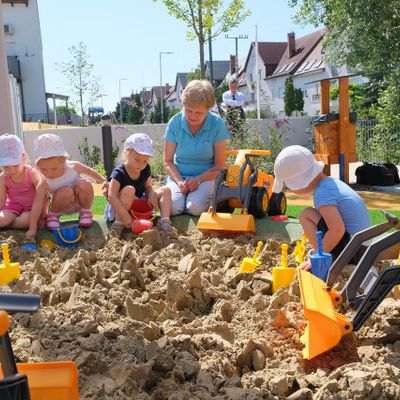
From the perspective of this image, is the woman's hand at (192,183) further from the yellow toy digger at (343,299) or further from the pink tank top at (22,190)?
the yellow toy digger at (343,299)

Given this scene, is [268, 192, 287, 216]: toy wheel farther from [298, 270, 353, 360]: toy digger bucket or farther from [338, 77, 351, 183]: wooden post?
[338, 77, 351, 183]: wooden post

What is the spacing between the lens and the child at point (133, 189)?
4.14m

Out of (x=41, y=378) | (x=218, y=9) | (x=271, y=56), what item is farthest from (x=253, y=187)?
(x=271, y=56)

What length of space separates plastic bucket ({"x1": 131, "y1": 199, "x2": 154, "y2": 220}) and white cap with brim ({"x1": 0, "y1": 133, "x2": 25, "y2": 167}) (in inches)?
37.3

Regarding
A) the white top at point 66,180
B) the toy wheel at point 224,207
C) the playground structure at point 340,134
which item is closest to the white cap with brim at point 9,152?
the white top at point 66,180

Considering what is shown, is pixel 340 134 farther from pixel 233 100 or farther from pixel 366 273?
pixel 366 273

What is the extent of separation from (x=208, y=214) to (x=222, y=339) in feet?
6.38

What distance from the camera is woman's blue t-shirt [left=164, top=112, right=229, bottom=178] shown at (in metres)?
4.62

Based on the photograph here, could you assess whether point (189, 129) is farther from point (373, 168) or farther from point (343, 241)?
point (373, 168)

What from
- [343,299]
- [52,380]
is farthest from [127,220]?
[52,380]

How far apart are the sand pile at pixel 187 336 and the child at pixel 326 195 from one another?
39 centimetres

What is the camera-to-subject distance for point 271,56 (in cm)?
5225

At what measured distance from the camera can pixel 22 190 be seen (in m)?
4.21

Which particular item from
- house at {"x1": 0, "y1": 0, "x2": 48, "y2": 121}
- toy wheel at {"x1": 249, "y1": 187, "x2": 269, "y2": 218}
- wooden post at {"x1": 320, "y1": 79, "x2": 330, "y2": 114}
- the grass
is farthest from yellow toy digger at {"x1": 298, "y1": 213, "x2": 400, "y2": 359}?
house at {"x1": 0, "y1": 0, "x2": 48, "y2": 121}
